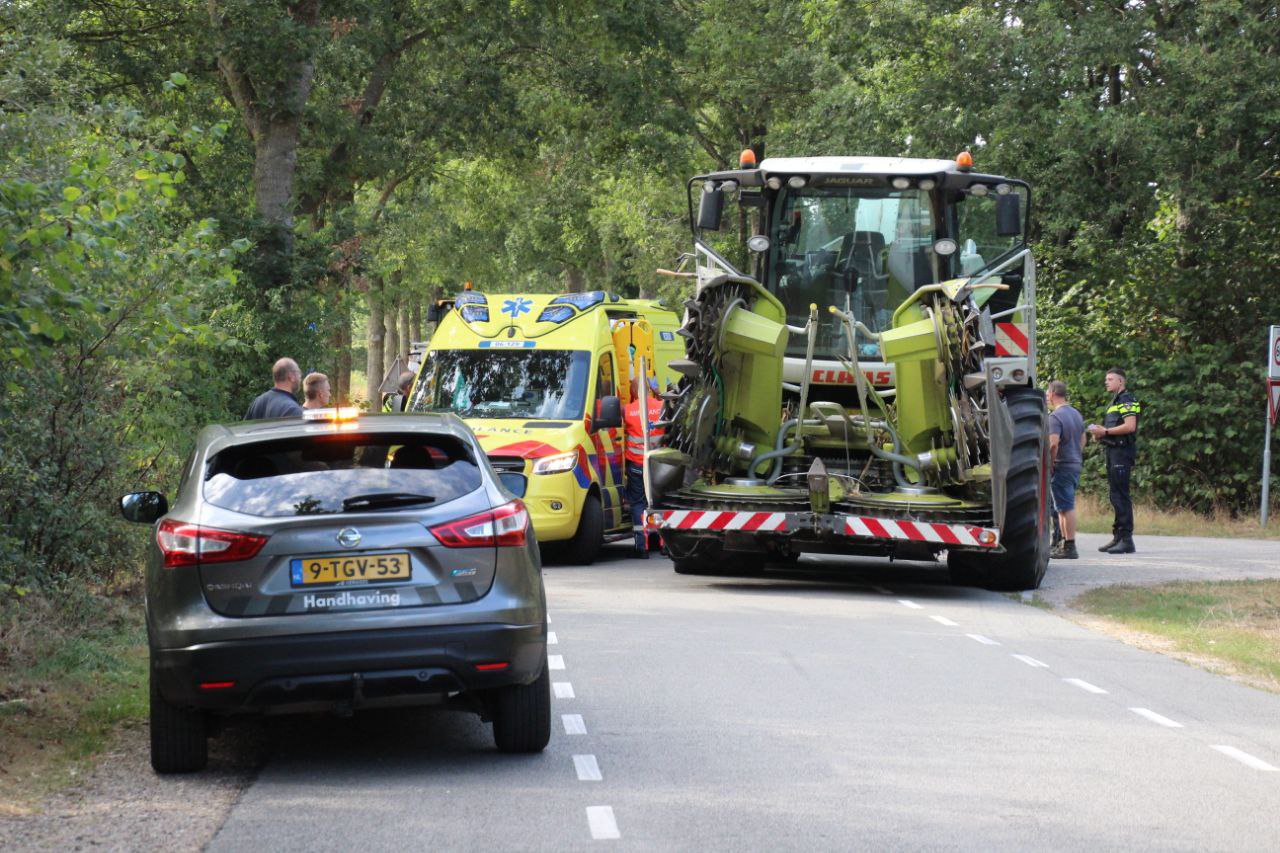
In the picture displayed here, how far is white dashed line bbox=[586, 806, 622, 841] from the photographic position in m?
6.23

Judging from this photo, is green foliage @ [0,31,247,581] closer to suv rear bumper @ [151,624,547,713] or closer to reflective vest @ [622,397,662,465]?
suv rear bumper @ [151,624,547,713]

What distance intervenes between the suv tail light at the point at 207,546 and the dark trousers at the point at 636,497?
1124 cm

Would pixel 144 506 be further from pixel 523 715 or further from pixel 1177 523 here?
pixel 1177 523

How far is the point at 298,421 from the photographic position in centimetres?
790

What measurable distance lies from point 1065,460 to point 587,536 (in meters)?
5.16

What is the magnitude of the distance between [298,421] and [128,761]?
5.52 ft

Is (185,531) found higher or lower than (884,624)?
higher

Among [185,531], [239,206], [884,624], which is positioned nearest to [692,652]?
[884,624]

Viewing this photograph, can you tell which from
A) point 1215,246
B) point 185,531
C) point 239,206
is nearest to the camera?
point 185,531

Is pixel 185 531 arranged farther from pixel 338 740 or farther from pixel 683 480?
pixel 683 480

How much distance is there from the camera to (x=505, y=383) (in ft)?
58.5

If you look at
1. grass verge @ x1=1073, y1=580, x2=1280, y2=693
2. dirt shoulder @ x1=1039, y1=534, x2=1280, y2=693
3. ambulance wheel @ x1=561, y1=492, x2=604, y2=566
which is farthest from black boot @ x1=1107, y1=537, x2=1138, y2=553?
ambulance wheel @ x1=561, y1=492, x2=604, y2=566

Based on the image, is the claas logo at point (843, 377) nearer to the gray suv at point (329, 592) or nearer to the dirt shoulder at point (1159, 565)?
the dirt shoulder at point (1159, 565)

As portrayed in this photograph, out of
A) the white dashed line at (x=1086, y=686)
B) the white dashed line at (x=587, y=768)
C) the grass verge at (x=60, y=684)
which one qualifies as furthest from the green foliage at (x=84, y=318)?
the white dashed line at (x=1086, y=686)
